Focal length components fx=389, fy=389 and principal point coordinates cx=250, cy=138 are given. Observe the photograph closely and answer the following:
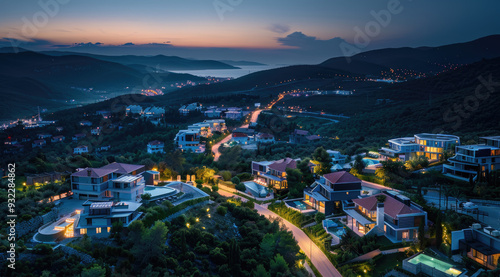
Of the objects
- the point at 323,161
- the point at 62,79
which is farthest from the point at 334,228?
the point at 62,79

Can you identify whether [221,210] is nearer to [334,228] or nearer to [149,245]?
[334,228]

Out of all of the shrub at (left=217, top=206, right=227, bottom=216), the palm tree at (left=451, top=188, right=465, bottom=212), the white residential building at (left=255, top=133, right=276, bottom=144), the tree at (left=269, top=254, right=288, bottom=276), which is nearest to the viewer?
the tree at (left=269, top=254, right=288, bottom=276)

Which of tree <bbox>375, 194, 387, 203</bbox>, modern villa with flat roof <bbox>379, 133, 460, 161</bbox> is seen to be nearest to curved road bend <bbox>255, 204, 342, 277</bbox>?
tree <bbox>375, 194, 387, 203</bbox>

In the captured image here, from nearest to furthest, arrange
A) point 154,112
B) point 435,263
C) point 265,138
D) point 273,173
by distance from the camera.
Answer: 1. point 435,263
2. point 273,173
3. point 265,138
4. point 154,112

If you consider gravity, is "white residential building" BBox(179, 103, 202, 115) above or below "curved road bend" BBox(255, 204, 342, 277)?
above

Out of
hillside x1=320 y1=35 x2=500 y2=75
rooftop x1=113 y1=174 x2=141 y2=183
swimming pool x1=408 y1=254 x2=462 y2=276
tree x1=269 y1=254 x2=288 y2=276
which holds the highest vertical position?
hillside x1=320 y1=35 x2=500 y2=75

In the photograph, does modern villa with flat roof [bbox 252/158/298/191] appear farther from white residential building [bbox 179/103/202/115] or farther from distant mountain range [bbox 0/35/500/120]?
distant mountain range [bbox 0/35/500/120]
